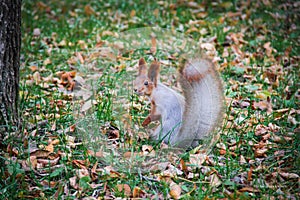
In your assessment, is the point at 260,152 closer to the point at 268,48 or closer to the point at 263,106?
the point at 263,106

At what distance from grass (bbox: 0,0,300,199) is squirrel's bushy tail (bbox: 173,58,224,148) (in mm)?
181

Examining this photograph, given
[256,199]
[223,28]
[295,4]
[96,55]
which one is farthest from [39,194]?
[295,4]

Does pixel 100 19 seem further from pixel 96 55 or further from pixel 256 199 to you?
pixel 256 199

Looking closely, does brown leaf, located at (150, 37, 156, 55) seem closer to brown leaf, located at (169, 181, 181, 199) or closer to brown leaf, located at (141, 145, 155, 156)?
brown leaf, located at (141, 145, 155, 156)

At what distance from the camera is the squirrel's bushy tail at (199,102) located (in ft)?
10.2

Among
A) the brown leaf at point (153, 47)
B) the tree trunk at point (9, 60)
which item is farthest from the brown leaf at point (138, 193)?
the brown leaf at point (153, 47)

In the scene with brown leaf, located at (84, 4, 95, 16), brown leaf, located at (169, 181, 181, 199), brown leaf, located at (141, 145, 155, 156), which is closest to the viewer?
brown leaf, located at (169, 181, 181, 199)

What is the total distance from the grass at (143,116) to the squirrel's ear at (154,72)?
1.34ft

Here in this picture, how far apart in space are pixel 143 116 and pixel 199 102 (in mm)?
680

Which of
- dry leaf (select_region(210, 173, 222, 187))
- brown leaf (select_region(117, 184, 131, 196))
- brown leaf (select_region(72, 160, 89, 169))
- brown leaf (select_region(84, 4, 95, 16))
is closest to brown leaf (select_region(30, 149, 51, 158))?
brown leaf (select_region(72, 160, 89, 169))

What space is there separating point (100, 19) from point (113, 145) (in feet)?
9.49

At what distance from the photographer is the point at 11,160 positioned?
3.06 meters

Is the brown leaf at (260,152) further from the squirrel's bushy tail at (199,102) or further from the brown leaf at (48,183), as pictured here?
the brown leaf at (48,183)

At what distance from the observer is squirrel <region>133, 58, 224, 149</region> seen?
10.2ft
